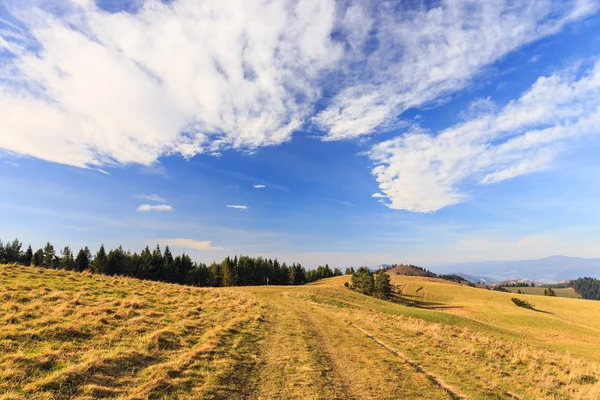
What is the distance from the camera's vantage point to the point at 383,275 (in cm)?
8975

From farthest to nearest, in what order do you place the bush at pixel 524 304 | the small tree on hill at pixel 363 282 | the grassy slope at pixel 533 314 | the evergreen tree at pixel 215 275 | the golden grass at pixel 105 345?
1. the evergreen tree at pixel 215 275
2. the small tree on hill at pixel 363 282
3. the bush at pixel 524 304
4. the grassy slope at pixel 533 314
5. the golden grass at pixel 105 345

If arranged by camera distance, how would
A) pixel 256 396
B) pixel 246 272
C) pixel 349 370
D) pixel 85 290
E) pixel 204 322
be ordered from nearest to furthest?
pixel 256 396 → pixel 349 370 → pixel 204 322 → pixel 85 290 → pixel 246 272

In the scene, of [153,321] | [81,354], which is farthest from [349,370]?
[153,321]

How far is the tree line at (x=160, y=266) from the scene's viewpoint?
88.2 metres

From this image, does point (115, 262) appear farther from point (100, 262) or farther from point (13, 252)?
point (13, 252)

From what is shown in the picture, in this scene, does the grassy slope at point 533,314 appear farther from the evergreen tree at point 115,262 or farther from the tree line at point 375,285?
the evergreen tree at point 115,262

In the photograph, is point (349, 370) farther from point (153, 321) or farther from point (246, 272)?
point (246, 272)

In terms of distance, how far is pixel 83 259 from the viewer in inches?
3725

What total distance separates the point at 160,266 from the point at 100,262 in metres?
16.5

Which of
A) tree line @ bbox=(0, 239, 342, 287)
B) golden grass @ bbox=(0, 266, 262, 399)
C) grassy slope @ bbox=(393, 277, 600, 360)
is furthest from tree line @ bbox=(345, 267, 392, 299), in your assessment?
golden grass @ bbox=(0, 266, 262, 399)

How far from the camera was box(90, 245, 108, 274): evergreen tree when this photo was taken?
86.1 meters

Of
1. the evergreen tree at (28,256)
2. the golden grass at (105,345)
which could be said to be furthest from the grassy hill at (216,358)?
the evergreen tree at (28,256)

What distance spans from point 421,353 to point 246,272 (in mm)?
98653

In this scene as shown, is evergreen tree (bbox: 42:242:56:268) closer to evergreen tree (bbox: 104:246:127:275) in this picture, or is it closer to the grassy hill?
evergreen tree (bbox: 104:246:127:275)
